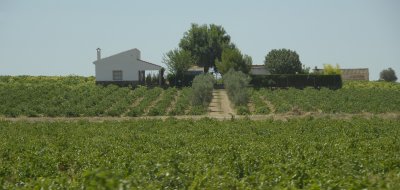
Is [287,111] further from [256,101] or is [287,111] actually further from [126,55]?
[126,55]

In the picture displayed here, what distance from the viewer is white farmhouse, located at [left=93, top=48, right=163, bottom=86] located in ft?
203

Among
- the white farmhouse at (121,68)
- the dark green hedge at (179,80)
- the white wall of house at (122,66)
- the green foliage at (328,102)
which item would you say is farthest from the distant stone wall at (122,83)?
the green foliage at (328,102)

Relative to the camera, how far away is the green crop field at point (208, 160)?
8406 millimetres

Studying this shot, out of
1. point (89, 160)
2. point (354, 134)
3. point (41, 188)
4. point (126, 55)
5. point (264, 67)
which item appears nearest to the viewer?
point (41, 188)

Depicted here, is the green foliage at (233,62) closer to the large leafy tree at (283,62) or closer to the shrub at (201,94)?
the large leafy tree at (283,62)

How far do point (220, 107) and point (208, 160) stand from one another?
29.3 metres

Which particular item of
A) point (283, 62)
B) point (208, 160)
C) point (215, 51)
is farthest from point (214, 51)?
point (208, 160)

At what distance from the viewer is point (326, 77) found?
64438 mm

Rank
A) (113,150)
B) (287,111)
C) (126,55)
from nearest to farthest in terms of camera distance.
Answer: (113,150)
(287,111)
(126,55)

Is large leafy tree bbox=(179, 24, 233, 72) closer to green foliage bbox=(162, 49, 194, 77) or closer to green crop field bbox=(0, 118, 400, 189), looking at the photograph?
green foliage bbox=(162, 49, 194, 77)

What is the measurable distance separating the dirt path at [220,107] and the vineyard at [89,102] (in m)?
1.06

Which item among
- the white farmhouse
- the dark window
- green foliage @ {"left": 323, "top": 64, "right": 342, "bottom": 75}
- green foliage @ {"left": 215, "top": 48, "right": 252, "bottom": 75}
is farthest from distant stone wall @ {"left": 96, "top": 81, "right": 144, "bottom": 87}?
green foliage @ {"left": 323, "top": 64, "right": 342, "bottom": 75}

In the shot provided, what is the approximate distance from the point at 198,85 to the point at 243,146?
26.6 metres

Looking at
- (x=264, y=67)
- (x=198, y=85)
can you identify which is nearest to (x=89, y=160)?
(x=198, y=85)
